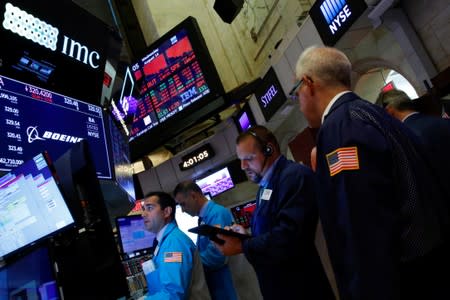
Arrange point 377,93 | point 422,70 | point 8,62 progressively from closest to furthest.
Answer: point 8,62 < point 422,70 < point 377,93

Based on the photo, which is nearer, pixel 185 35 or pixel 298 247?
pixel 298 247

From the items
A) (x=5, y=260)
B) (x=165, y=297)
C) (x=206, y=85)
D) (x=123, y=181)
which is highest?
(x=206, y=85)

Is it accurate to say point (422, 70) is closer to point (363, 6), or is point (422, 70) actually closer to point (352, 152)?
point (363, 6)

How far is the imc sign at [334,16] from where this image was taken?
154 inches

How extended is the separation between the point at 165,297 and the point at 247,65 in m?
7.30

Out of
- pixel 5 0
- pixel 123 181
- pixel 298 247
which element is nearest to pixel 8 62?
pixel 5 0

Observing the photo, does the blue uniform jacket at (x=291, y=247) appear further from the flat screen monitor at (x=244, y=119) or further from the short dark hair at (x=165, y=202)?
the flat screen monitor at (x=244, y=119)

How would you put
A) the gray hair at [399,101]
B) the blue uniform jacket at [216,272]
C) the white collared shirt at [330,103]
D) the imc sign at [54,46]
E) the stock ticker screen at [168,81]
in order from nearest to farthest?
1. the white collared shirt at [330,103]
2. the imc sign at [54,46]
3. the gray hair at [399,101]
4. the blue uniform jacket at [216,272]
5. the stock ticker screen at [168,81]

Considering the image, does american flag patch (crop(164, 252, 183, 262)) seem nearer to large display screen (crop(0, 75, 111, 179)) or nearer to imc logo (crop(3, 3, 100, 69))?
large display screen (crop(0, 75, 111, 179))

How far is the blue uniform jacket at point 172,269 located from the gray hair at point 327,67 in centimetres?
146

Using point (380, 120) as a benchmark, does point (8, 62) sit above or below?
above

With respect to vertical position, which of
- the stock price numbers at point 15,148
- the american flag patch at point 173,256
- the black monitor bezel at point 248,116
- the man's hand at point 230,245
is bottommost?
the man's hand at point 230,245

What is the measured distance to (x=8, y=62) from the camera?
2.39 m

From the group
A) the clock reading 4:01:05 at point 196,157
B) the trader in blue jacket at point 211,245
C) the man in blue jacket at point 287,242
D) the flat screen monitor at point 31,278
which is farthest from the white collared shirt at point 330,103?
the clock reading 4:01:05 at point 196,157
